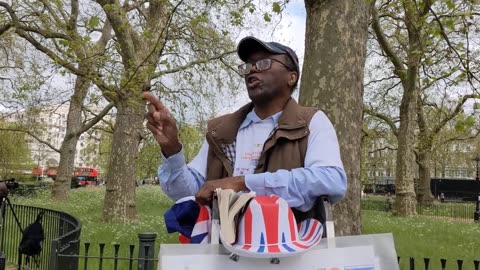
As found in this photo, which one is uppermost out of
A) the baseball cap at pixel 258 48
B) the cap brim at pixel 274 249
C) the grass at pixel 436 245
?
the baseball cap at pixel 258 48

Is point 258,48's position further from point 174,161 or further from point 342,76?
point 342,76

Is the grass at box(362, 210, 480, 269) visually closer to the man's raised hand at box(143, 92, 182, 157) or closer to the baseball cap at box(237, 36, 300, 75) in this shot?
the baseball cap at box(237, 36, 300, 75)

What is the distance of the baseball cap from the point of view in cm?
231

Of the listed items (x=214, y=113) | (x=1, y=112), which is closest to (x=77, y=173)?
(x=1, y=112)

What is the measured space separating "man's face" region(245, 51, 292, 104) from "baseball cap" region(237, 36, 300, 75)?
0.02m

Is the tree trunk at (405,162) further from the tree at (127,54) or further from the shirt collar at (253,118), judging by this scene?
the shirt collar at (253,118)

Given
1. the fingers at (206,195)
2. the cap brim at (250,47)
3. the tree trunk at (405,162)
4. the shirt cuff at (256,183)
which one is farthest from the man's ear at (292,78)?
the tree trunk at (405,162)

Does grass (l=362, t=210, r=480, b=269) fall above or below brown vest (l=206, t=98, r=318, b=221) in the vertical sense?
below

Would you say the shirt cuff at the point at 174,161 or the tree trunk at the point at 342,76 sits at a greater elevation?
the tree trunk at the point at 342,76

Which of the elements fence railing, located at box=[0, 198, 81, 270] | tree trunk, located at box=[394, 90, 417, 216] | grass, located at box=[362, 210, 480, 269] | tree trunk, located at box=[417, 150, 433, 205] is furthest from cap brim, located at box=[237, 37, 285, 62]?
tree trunk, located at box=[417, 150, 433, 205]

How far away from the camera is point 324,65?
528 centimetres

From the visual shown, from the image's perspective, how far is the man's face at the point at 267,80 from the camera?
231 centimetres

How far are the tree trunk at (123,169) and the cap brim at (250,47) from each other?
11887 millimetres

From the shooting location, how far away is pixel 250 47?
2.35 m
